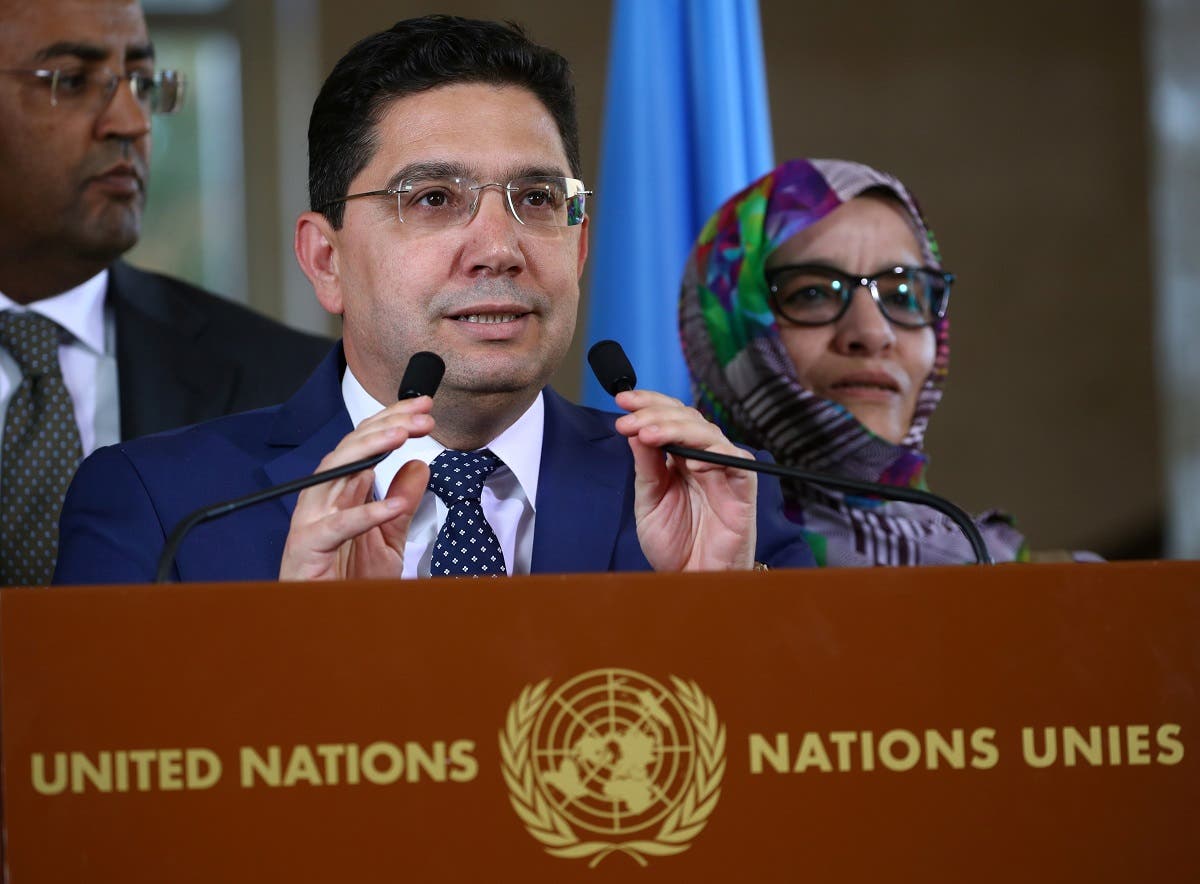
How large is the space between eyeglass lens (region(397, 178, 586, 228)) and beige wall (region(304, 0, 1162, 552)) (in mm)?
4130

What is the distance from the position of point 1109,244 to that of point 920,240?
12.7ft

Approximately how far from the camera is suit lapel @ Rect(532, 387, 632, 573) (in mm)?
1861

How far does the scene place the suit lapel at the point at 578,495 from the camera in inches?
73.3

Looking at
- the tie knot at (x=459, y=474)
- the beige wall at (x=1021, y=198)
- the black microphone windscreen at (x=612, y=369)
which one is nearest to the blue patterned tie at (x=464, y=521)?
the tie knot at (x=459, y=474)

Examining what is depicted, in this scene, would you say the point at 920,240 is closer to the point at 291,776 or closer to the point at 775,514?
the point at 775,514

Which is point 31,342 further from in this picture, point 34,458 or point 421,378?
point 421,378

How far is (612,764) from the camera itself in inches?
42.4

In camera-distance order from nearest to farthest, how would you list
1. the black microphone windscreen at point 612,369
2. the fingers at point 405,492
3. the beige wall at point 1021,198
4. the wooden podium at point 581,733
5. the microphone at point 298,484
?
the wooden podium at point 581,733, the microphone at point 298,484, the fingers at point 405,492, the black microphone windscreen at point 612,369, the beige wall at point 1021,198

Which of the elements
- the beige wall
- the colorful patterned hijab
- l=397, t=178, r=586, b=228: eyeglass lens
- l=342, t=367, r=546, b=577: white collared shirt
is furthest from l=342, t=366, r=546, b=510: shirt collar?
the beige wall

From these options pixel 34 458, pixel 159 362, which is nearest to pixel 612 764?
pixel 34 458

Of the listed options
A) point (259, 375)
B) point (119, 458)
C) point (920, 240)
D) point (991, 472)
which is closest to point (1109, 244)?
point (991, 472)

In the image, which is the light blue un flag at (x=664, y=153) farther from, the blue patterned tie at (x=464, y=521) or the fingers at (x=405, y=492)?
the fingers at (x=405, y=492)

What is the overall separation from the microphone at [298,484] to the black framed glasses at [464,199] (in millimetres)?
425

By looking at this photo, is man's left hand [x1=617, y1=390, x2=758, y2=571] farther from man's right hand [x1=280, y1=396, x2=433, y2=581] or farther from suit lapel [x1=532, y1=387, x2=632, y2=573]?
man's right hand [x1=280, y1=396, x2=433, y2=581]
